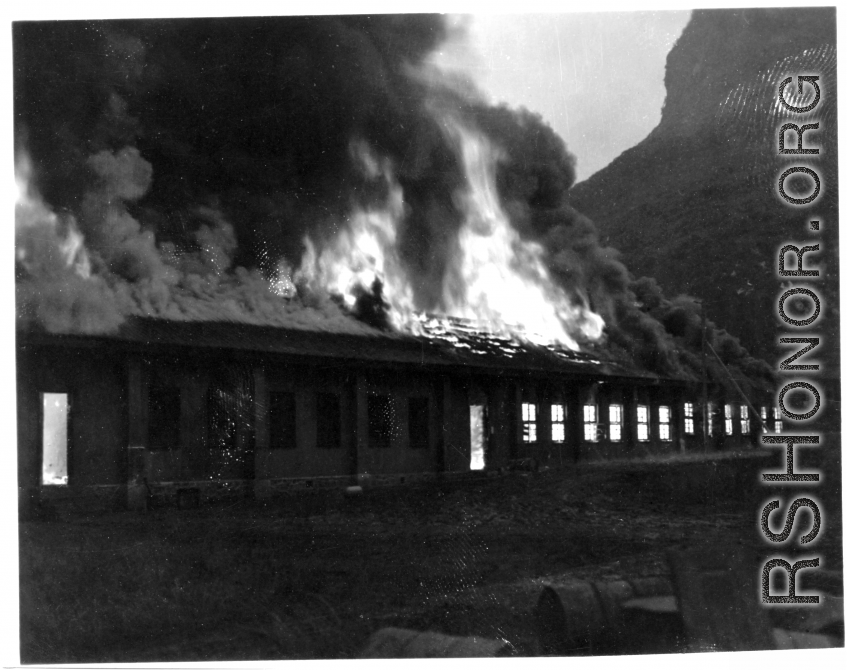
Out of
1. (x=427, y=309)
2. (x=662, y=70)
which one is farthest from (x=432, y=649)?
(x=662, y=70)

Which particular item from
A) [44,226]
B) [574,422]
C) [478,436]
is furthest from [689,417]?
[44,226]

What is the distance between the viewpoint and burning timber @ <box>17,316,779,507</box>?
18.0 feet

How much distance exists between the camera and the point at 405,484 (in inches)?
224

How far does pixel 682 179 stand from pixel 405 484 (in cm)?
271

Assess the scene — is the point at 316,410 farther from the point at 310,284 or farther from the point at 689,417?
the point at 689,417

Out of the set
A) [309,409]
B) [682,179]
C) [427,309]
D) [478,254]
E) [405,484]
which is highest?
[682,179]

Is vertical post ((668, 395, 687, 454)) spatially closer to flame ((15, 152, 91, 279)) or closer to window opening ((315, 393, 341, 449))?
window opening ((315, 393, 341, 449))

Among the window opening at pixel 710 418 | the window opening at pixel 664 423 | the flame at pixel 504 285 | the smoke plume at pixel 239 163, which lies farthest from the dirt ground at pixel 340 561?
the smoke plume at pixel 239 163

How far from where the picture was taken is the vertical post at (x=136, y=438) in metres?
5.48

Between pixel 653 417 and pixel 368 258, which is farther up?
pixel 368 258

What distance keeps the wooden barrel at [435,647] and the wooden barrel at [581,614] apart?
28 cm

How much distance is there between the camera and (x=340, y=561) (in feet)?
18.5

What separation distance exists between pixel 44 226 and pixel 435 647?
3667 mm

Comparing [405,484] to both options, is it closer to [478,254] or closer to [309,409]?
[309,409]
